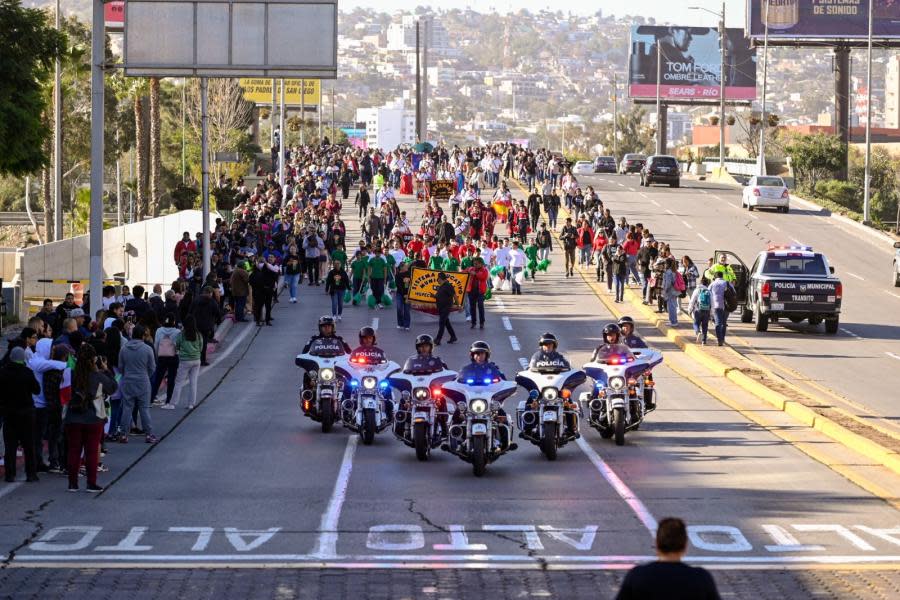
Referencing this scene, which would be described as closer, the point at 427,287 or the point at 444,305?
the point at 444,305

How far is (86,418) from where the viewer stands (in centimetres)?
1786

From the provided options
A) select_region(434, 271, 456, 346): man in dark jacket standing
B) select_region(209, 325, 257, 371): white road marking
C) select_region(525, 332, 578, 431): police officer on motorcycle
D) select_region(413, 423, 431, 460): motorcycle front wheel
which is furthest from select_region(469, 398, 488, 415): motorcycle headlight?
select_region(434, 271, 456, 346): man in dark jacket standing

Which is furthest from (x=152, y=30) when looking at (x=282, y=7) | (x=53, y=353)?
(x=53, y=353)

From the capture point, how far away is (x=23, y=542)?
14.9 meters

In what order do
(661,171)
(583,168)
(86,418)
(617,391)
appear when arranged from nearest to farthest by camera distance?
(86,418), (617,391), (661,171), (583,168)

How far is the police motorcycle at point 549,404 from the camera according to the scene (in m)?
20.2

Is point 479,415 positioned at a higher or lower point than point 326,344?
lower

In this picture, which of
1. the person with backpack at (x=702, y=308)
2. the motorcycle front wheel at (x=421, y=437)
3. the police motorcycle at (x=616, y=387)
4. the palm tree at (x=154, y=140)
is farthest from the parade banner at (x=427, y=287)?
the palm tree at (x=154, y=140)

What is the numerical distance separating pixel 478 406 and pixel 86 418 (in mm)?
4772

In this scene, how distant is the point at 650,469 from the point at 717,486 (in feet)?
4.98

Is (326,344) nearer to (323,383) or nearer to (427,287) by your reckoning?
(323,383)

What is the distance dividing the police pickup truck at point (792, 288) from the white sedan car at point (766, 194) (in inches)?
1289

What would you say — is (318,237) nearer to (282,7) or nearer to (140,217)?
(282,7)

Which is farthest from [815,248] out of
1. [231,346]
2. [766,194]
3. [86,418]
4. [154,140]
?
[86,418]
